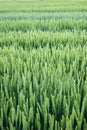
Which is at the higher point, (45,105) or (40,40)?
(45,105)

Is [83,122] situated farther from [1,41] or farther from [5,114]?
[1,41]

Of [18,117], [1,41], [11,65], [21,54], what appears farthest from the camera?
[1,41]

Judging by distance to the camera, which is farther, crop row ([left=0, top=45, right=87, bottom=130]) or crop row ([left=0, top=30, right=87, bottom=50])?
crop row ([left=0, top=30, right=87, bottom=50])

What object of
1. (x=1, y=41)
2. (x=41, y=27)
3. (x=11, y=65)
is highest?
(x=11, y=65)

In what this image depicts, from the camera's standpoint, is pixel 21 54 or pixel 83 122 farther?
pixel 21 54

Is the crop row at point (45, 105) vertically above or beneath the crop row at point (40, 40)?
above

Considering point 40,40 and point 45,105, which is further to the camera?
point 40,40

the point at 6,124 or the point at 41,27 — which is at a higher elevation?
the point at 6,124

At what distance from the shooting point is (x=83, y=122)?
1.41m

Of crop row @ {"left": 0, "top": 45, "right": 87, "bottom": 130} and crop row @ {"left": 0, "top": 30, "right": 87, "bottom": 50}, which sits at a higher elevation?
crop row @ {"left": 0, "top": 45, "right": 87, "bottom": 130}

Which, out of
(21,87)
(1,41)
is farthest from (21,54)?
(1,41)

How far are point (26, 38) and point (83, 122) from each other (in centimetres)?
257

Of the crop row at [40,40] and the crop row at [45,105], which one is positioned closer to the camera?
the crop row at [45,105]

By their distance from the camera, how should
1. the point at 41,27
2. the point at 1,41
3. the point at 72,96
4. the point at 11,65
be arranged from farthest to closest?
the point at 41,27
the point at 1,41
the point at 11,65
the point at 72,96
